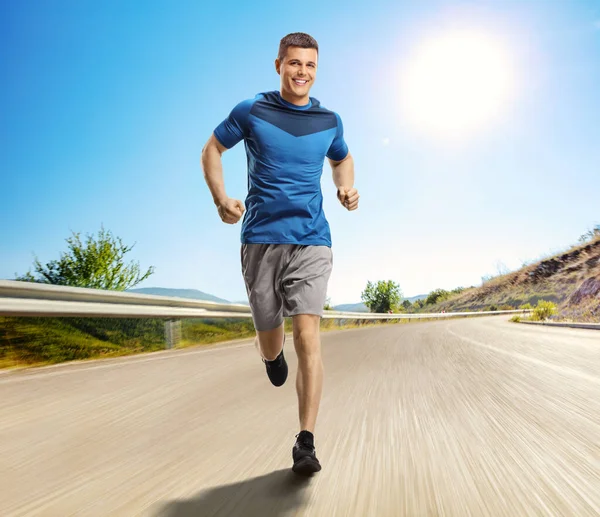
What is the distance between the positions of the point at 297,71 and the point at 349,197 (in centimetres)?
83

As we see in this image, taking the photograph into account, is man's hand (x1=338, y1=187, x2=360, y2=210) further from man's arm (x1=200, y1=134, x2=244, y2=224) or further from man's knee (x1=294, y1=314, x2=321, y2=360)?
man's knee (x1=294, y1=314, x2=321, y2=360)

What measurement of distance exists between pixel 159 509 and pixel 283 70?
251 centimetres

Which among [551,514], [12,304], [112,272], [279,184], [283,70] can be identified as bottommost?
[551,514]

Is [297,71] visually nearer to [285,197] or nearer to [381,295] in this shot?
[285,197]

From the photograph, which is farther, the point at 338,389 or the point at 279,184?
the point at 338,389

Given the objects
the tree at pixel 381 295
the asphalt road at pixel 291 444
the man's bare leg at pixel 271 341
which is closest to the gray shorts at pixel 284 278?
the man's bare leg at pixel 271 341

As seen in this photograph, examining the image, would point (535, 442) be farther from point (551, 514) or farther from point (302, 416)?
point (302, 416)

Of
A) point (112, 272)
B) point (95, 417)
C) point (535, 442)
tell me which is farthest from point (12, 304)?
point (112, 272)

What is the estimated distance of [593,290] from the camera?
Answer: 72.1ft

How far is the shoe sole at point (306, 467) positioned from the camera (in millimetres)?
2303

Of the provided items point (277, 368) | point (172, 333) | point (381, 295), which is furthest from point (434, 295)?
point (277, 368)

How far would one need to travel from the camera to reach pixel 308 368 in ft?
9.34

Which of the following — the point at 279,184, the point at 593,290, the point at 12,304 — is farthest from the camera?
the point at 593,290

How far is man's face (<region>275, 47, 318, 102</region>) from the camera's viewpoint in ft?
10.9
